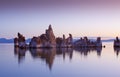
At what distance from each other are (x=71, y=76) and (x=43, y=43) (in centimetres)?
7104

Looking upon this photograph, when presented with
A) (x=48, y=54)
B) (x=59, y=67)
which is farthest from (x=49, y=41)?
(x=59, y=67)

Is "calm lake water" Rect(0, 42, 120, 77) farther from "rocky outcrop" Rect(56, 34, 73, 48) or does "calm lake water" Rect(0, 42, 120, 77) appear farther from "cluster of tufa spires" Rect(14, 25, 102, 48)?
"rocky outcrop" Rect(56, 34, 73, 48)

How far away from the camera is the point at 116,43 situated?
353ft

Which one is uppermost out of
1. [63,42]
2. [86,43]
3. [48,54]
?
[63,42]

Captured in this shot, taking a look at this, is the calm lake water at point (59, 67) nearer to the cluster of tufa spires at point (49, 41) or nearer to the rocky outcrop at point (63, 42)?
the cluster of tufa spires at point (49, 41)

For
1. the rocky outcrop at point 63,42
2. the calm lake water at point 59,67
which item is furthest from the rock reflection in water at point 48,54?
the rocky outcrop at point 63,42

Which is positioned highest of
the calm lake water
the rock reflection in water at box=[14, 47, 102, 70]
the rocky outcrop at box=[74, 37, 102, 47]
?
the rocky outcrop at box=[74, 37, 102, 47]

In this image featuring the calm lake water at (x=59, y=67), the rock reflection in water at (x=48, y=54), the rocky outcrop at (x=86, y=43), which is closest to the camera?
the calm lake water at (x=59, y=67)

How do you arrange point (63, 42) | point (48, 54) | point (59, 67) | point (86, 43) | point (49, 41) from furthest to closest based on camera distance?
point (86, 43) → point (63, 42) → point (49, 41) → point (48, 54) → point (59, 67)

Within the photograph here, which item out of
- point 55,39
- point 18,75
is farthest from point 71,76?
point 55,39

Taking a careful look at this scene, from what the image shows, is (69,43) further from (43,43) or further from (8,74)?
(8,74)

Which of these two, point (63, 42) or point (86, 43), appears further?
point (86, 43)

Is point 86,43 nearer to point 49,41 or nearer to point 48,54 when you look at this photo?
point 49,41

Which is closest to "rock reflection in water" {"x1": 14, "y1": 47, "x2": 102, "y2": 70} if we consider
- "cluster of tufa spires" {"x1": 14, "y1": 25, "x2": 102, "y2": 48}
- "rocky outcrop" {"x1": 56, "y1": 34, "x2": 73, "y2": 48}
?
"cluster of tufa spires" {"x1": 14, "y1": 25, "x2": 102, "y2": 48}
